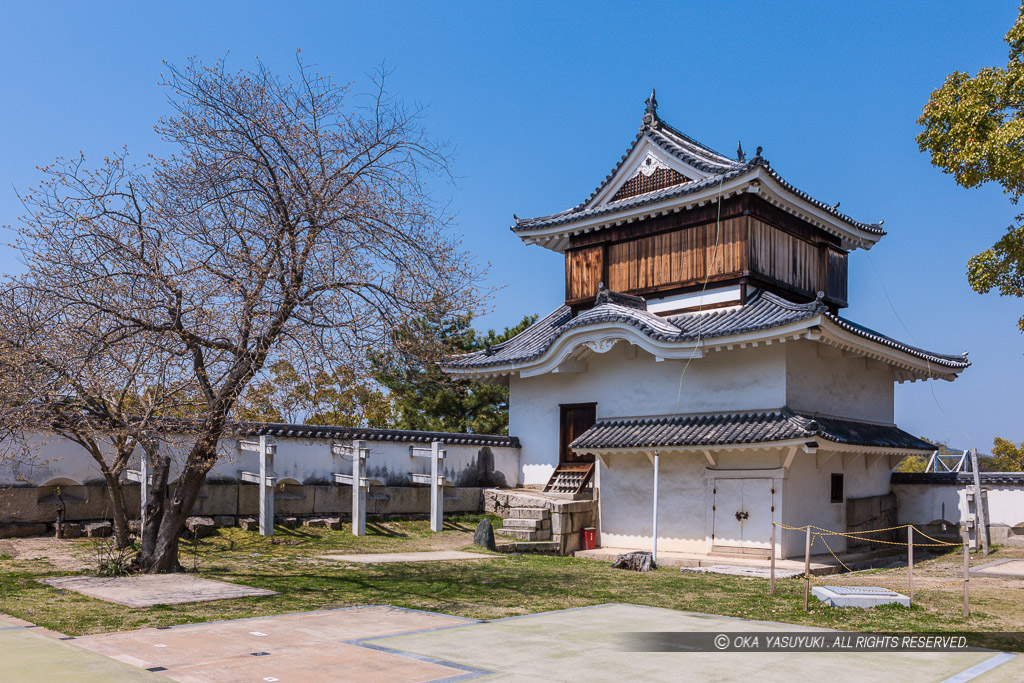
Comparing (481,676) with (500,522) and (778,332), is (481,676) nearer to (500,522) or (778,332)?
(778,332)

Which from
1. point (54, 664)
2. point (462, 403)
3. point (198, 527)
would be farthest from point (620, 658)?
point (462, 403)

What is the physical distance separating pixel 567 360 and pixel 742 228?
554 cm

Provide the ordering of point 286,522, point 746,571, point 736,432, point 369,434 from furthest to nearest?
point 369,434, point 286,522, point 736,432, point 746,571

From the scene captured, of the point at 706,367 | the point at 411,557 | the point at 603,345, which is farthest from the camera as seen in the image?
the point at 603,345

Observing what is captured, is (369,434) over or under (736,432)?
under

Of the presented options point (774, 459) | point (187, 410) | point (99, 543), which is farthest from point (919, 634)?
point (99, 543)

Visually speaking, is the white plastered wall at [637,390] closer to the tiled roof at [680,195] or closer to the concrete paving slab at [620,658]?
the tiled roof at [680,195]

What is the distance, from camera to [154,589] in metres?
10.8

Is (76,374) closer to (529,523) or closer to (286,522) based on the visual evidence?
(286,522)

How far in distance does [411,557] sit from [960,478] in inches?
557

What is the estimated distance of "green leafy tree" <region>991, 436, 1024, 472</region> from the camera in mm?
32750

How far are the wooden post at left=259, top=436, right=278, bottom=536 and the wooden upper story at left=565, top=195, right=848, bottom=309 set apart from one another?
1004 centimetres

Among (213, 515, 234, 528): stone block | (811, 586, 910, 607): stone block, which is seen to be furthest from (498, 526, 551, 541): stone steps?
(811, 586, 910, 607): stone block

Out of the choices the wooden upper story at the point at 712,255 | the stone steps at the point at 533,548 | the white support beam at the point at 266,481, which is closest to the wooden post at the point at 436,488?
the stone steps at the point at 533,548
